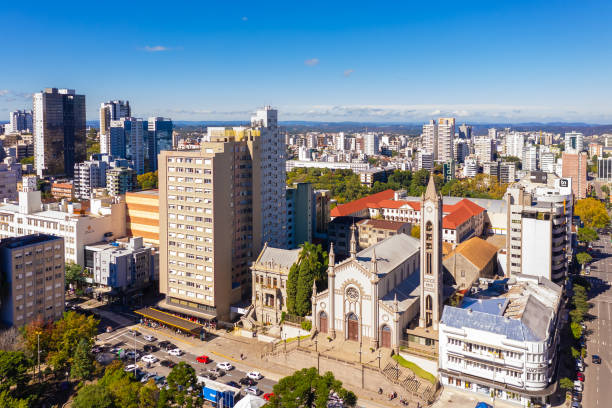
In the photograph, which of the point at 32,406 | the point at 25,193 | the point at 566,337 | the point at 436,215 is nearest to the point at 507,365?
the point at 436,215

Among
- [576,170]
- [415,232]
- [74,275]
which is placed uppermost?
[576,170]

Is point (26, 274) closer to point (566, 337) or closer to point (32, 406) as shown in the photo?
point (32, 406)

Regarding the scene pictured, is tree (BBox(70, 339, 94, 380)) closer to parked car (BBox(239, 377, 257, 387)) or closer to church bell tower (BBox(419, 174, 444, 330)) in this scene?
parked car (BBox(239, 377, 257, 387))

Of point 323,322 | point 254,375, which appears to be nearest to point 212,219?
point 323,322

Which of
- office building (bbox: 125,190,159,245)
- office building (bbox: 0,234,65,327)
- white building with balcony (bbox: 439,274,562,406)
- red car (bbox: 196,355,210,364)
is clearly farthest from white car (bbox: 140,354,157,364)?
office building (bbox: 125,190,159,245)

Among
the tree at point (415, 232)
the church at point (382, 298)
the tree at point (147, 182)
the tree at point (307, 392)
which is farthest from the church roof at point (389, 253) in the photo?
the tree at point (147, 182)

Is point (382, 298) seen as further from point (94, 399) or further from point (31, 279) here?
point (31, 279)
